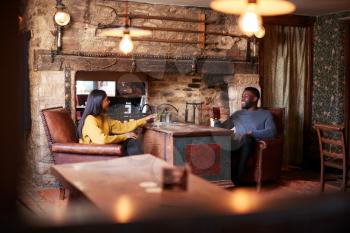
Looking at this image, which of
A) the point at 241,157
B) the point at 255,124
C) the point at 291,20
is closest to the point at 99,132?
the point at 241,157

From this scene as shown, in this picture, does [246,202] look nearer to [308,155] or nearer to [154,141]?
[154,141]

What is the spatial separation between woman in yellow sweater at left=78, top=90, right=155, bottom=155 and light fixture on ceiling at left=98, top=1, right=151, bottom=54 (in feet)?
2.09

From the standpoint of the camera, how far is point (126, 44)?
3.18 m

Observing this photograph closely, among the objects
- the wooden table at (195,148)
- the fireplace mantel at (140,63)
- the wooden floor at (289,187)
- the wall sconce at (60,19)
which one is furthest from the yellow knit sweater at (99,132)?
the wall sconce at (60,19)

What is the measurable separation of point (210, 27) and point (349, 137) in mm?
1387

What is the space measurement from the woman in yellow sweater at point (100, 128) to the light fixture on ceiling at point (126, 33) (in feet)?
2.09

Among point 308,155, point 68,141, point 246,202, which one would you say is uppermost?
point 246,202

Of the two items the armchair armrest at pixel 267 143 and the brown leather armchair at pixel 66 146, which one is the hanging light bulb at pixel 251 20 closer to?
the brown leather armchair at pixel 66 146

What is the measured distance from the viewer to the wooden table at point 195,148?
8.81 ft

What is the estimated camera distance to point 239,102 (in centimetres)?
367

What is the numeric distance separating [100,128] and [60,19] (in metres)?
0.83

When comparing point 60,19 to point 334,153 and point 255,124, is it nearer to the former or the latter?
point 255,124

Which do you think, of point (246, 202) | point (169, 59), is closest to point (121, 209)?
point (246, 202)

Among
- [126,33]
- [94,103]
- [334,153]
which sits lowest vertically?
[334,153]
